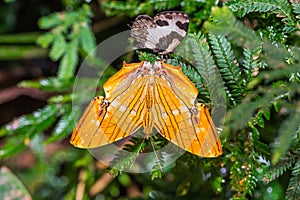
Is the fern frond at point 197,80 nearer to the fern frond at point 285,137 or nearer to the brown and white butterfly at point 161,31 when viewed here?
the brown and white butterfly at point 161,31

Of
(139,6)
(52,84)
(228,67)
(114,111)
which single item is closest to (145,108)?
(114,111)

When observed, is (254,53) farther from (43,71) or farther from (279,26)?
(43,71)

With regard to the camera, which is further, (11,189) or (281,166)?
(11,189)

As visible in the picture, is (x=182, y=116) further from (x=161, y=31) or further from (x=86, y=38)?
(x=86, y=38)

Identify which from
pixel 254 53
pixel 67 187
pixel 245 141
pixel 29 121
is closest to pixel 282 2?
pixel 254 53

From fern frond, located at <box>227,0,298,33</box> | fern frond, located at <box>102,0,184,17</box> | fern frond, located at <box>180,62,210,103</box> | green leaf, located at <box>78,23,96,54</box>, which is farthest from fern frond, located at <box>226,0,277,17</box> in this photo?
green leaf, located at <box>78,23,96,54</box>

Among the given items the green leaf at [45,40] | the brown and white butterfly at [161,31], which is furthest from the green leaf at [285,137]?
the green leaf at [45,40]
